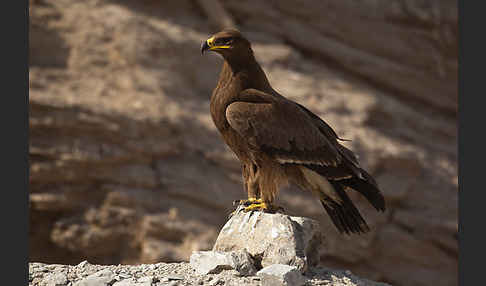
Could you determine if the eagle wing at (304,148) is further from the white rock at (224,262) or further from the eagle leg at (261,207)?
the white rock at (224,262)

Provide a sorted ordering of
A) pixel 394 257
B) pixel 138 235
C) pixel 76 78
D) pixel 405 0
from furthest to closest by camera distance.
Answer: pixel 405 0 < pixel 394 257 < pixel 76 78 < pixel 138 235

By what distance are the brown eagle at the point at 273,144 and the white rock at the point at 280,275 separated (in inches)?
31.6

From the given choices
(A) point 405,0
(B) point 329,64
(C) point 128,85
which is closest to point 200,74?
(C) point 128,85

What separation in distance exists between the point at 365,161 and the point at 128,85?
4.73 metres

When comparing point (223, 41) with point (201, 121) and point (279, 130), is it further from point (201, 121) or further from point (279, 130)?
point (201, 121)

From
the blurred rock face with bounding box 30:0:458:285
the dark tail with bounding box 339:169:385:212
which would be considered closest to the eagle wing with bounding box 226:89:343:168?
the dark tail with bounding box 339:169:385:212

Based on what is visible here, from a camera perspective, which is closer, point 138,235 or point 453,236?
point 138,235

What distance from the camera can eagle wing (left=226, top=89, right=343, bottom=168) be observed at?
4465 millimetres

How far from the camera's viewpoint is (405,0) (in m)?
12.4

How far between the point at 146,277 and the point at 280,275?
0.98 meters

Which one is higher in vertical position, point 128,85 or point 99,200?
point 128,85

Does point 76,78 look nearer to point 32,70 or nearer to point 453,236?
point 32,70

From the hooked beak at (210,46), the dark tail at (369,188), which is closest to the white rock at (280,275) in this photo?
the dark tail at (369,188)

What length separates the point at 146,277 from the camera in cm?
396
